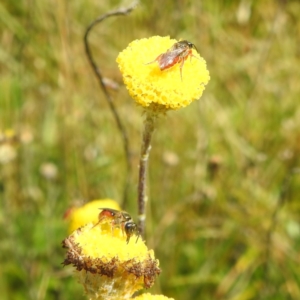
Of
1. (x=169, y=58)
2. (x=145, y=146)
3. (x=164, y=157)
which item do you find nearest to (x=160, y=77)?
(x=169, y=58)

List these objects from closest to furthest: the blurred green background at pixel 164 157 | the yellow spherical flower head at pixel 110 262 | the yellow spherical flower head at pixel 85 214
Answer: the yellow spherical flower head at pixel 110 262, the yellow spherical flower head at pixel 85 214, the blurred green background at pixel 164 157

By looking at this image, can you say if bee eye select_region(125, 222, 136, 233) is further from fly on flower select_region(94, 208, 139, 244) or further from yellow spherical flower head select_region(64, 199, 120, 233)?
yellow spherical flower head select_region(64, 199, 120, 233)

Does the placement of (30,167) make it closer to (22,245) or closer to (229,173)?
(22,245)

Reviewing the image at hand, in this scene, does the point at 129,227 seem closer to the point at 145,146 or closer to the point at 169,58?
the point at 145,146

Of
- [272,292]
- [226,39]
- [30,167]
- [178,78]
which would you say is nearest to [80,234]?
[178,78]

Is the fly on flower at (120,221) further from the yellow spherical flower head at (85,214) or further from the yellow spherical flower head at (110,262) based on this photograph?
the yellow spherical flower head at (85,214)

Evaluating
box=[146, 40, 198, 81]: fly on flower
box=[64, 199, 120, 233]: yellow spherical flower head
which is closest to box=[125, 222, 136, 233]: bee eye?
box=[146, 40, 198, 81]: fly on flower

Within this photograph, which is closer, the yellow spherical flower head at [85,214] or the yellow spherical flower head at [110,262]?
the yellow spherical flower head at [110,262]

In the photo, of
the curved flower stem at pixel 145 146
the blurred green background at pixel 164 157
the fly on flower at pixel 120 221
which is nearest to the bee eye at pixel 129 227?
the fly on flower at pixel 120 221
